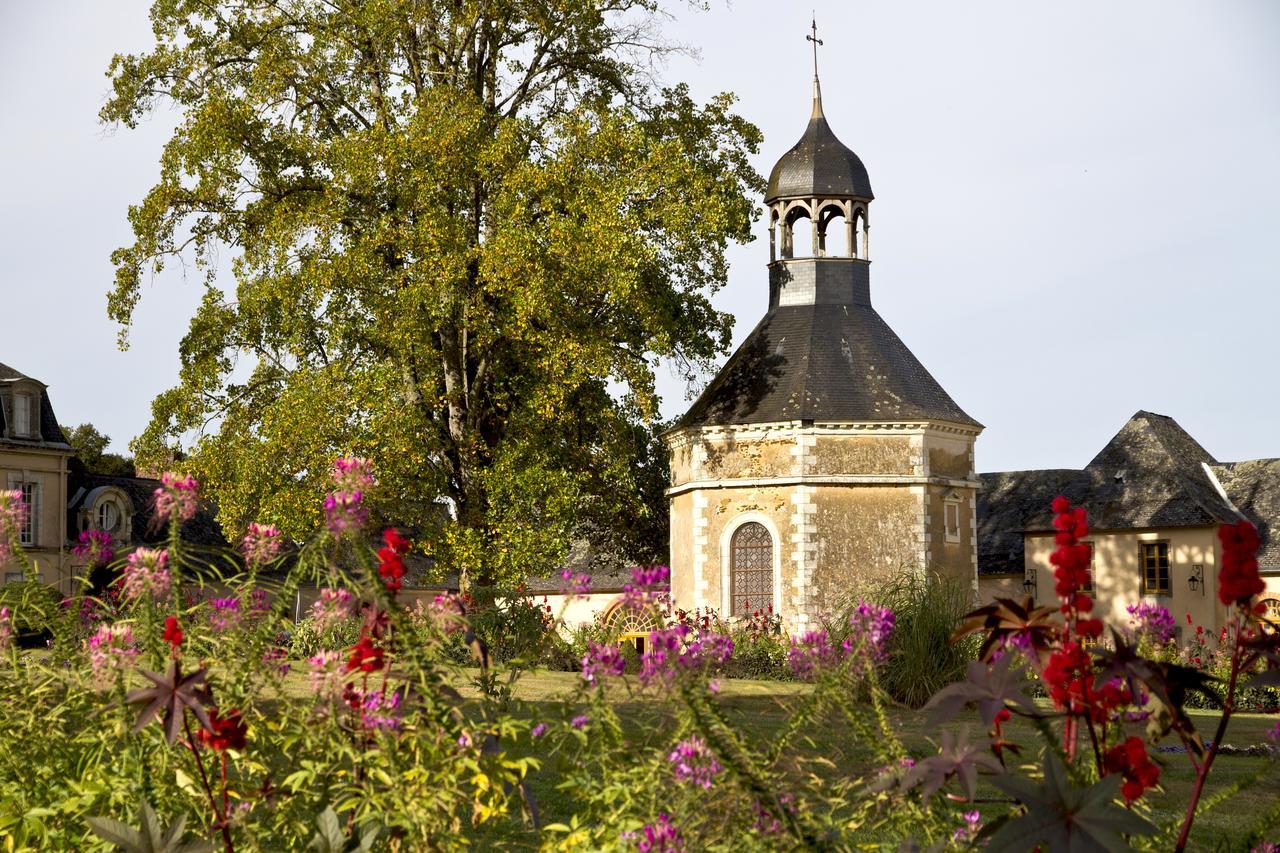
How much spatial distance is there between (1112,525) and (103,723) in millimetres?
29474

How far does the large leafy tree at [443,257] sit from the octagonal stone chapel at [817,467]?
1.39 m

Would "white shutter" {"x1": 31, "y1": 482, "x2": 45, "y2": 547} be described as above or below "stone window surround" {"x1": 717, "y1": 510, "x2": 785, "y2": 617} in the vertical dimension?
above

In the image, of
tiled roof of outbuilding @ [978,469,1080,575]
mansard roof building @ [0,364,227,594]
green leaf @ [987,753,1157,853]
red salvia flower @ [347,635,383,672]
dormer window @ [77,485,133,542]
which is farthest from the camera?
dormer window @ [77,485,133,542]

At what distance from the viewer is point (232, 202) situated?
83.6 feet

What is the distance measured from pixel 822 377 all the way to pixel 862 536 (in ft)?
10.3

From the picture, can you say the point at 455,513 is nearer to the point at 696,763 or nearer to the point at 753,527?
the point at 753,527

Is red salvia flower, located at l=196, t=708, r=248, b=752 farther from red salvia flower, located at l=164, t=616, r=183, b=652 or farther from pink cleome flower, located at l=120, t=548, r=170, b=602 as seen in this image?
pink cleome flower, located at l=120, t=548, r=170, b=602

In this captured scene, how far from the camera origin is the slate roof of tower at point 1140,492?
1227 inches

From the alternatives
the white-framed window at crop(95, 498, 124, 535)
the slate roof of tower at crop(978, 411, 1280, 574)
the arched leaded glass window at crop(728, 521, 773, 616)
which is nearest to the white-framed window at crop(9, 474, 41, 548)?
the white-framed window at crop(95, 498, 124, 535)

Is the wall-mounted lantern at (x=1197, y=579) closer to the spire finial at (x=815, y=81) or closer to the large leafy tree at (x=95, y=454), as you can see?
the spire finial at (x=815, y=81)

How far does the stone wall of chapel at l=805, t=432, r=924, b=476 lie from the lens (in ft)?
79.3

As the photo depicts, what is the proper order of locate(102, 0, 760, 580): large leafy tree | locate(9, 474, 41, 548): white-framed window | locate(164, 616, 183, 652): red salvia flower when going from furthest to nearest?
locate(9, 474, 41, 548): white-framed window < locate(102, 0, 760, 580): large leafy tree < locate(164, 616, 183, 652): red salvia flower

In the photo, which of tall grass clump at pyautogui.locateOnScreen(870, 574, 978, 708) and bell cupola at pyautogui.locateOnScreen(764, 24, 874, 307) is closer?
tall grass clump at pyautogui.locateOnScreen(870, 574, 978, 708)

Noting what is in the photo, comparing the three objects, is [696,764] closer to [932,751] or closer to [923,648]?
[932,751]
